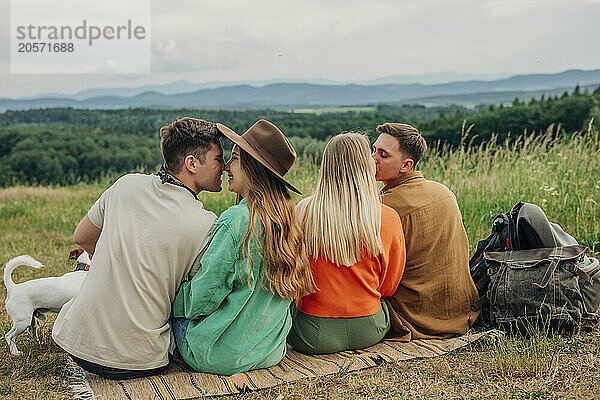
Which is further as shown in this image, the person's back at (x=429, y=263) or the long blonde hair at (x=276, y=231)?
the person's back at (x=429, y=263)

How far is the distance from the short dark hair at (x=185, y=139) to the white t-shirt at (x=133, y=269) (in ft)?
0.50

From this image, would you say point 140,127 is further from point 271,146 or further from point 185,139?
point 271,146

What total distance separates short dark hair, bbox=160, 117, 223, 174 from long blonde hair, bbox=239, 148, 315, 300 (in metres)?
0.22

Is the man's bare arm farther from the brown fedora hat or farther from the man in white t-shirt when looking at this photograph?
the brown fedora hat

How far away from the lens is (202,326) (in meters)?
3.21

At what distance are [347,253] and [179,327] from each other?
1.08 metres

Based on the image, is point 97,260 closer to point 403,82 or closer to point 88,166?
point 88,166

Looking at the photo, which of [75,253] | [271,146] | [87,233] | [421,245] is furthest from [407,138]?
[75,253]

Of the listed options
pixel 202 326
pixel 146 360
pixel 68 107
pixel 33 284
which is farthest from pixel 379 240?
pixel 68 107

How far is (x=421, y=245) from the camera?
3.85 meters

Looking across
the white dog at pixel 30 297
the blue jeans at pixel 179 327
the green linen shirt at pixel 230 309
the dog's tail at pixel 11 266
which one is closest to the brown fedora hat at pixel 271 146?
the green linen shirt at pixel 230 309

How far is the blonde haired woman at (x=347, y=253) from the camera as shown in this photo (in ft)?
10.9

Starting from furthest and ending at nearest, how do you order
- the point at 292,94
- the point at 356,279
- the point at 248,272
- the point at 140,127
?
the point at 292,94 → the point at 140,127 → the point at 356,279 → the point at 248,272

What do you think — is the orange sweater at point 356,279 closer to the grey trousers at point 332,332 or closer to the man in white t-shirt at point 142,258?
the grey trousers at point 332,332
